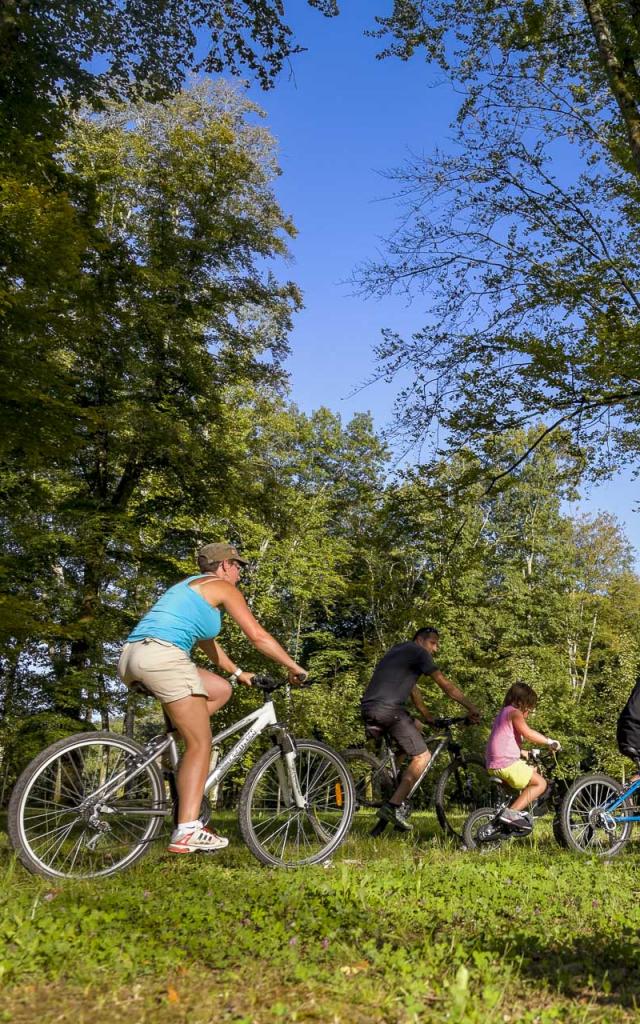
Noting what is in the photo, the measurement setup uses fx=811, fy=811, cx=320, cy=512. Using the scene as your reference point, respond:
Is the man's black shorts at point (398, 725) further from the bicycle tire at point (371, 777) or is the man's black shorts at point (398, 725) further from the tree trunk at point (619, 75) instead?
the tree trunk at point (619, 75)

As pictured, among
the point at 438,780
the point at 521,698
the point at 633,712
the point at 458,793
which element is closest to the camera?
the point at 633,712

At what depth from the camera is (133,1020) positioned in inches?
101

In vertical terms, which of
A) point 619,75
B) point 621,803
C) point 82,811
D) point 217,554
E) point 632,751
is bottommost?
→ point 621,803

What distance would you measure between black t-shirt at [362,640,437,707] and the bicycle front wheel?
Answer: 1.94 meters

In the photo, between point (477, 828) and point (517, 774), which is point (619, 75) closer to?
point (517, 774)

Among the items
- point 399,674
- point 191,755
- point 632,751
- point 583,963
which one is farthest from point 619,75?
point 583,963

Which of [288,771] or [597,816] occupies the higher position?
[288,771]

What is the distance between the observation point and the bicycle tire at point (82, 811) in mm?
4340

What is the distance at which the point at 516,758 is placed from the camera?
7098mm

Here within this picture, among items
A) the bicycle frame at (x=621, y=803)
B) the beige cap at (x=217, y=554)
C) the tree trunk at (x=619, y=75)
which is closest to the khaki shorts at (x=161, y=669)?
the beige cap at (x=217, y=554)

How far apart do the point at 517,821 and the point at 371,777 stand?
54.6 inches

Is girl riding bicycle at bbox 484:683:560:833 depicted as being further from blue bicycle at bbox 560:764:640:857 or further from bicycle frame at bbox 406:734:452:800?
bicycle frame at bbox 406:734:452:800

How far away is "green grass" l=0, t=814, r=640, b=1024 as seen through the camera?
272cm

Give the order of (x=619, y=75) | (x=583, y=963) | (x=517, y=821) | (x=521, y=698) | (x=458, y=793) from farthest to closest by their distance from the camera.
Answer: (x=619, y=75)
(x=458, y=793)
(x=521, y=698)
(x=517, y=821)
(x=583, y=963)
